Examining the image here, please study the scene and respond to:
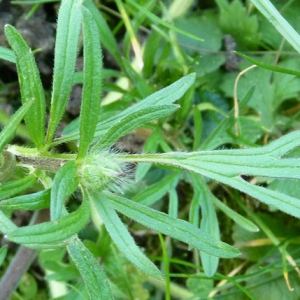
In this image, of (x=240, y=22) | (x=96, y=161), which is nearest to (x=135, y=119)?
(x=96, y=161)

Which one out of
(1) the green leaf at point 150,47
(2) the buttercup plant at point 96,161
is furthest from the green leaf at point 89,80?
(1) the green leaf at point 150,47

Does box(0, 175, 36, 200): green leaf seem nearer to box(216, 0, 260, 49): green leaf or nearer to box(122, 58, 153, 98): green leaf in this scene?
box(122, 58, 153, 98): green leaf

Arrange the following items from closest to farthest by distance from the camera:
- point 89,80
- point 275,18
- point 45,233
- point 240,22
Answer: point 45,233 → point 89,80 → point 275,18 → point 240,22

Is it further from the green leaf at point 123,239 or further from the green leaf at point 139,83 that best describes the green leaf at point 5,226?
the green leaf at point 139,83

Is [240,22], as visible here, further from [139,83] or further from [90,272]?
[90,272]

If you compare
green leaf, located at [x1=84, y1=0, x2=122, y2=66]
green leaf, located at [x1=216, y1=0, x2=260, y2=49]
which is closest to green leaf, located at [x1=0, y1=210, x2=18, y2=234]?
green leaf, located at [x1=84, y1=0, x2=122, y2=66]

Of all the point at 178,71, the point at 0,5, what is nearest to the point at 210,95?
the point at 178,71
